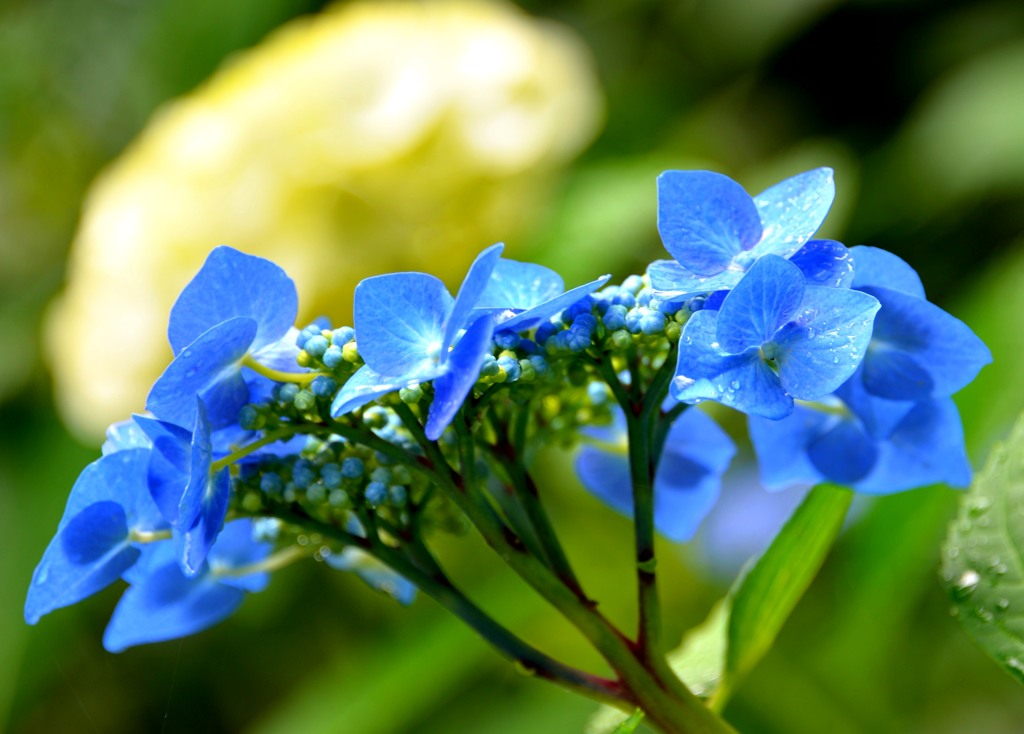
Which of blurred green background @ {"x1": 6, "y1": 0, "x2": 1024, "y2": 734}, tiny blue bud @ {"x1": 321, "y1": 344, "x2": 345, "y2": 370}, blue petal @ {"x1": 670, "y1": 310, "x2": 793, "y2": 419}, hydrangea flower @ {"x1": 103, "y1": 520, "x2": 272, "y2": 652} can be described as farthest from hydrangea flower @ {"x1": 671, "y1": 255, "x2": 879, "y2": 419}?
blurred green background @ {"x1": 6, "y1": 0, "x2": 1024, "y2": 734}

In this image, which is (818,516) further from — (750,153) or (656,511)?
(750,153)

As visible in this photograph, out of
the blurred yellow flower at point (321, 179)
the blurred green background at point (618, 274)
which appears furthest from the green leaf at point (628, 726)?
the blurred yellow flower at point (321, 179)

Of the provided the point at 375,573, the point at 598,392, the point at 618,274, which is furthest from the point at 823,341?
the point at 618,274

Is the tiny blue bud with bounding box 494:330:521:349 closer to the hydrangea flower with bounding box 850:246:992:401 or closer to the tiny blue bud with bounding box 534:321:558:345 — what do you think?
the tiny blue bud with bounding box 534:321:558:345

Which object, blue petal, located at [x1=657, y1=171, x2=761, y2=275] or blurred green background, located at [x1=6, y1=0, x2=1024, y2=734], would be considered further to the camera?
blurred green background, located at [x1=6, y1=0, x2=1024, y2=734]

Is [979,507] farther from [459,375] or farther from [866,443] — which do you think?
[459,375]
